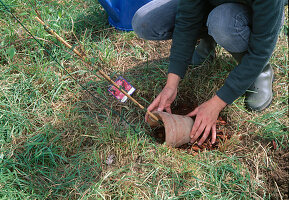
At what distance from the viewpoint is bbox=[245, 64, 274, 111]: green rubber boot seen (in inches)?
68.5

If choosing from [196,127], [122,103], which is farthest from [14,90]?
[196,127]

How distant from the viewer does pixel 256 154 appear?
1524 mm

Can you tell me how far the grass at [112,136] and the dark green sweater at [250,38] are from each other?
33 centimetres

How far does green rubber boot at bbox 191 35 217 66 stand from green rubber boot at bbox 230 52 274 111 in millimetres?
389

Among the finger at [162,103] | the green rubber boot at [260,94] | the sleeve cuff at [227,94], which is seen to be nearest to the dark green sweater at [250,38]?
the sleeve cuff at [227,94]

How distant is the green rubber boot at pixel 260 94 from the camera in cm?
174

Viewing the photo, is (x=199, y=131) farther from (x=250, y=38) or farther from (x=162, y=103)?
(x=250, y=38)

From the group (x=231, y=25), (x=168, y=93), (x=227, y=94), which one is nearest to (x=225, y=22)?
(x=231, y=25)

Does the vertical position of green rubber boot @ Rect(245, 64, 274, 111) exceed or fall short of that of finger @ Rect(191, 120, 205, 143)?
it falls short

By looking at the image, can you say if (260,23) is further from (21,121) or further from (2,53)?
(2,53)

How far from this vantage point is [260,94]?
5.72 feet

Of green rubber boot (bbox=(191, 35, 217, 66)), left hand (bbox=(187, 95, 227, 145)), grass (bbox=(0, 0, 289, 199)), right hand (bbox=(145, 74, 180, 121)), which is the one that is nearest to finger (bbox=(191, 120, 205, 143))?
left hand (bbox=(187, 95, 227, 145))

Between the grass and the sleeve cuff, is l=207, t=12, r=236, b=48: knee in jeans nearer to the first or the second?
the sleeve cuff

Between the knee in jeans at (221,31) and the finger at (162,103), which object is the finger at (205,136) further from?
the knee in jeans at (221,31)
